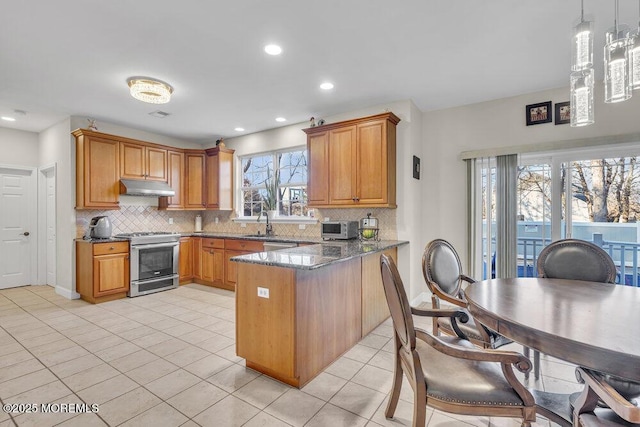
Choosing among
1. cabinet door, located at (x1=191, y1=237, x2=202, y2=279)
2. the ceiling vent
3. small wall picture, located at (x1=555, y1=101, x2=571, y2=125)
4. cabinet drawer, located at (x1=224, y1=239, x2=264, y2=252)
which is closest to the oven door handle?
cabinet door, located at (x1=191, y1=237, x2=202, y2=279)

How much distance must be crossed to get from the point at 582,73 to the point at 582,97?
155 millimetres

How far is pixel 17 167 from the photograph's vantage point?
520 centimetres

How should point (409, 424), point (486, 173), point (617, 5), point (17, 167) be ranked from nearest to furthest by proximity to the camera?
1. point (409, 424)
2. point (617, 5)
3. point (486, 173)
4. point (17, 167)

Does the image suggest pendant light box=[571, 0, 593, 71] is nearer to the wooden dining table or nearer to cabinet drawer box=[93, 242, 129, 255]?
the wooden dining table

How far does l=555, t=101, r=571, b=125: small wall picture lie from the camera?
341cm

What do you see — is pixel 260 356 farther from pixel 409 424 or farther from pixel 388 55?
pixel 388 55

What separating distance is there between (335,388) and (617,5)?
11.2 ft

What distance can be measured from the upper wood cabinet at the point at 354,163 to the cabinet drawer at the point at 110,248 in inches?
115

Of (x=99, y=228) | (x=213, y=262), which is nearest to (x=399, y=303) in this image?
(x=213, y=262)

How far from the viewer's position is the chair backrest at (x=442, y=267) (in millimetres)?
2389

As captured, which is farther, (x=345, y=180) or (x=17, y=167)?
(x=17, y=167)

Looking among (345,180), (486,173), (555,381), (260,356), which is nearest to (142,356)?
(260,356)

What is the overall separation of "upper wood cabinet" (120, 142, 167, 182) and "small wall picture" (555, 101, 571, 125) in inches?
233

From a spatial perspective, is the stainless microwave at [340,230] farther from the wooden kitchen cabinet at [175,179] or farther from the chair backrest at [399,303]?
the wooden kitchen cabinet at [175,179]
